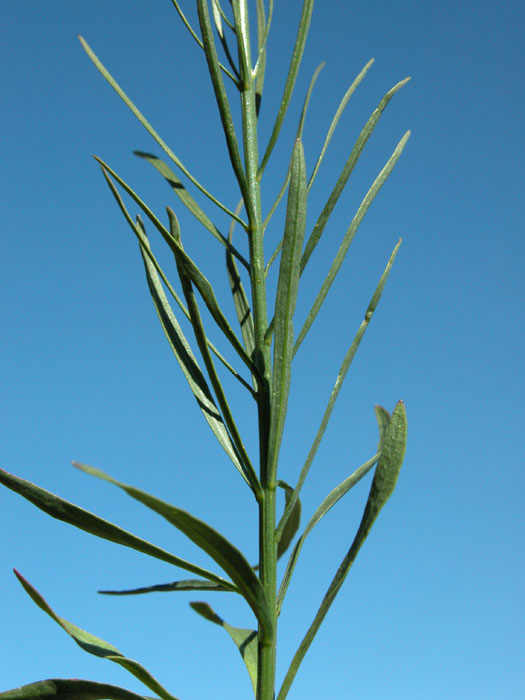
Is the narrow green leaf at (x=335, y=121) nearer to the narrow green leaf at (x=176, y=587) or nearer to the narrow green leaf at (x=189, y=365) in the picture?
the narrow green leaf at (x=189, y=365)

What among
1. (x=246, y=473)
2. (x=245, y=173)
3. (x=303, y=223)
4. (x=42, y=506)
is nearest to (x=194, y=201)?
(x=245, y=173)

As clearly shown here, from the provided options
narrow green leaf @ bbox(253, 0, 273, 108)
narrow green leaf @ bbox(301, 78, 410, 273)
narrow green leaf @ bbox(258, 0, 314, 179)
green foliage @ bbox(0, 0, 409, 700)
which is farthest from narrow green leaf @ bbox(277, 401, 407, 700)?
narrow green leaf @ bbox(253, 0, 273, 108)

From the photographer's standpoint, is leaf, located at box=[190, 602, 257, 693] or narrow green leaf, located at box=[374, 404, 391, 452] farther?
leaf, located at box=[190, 602, 257, 693]

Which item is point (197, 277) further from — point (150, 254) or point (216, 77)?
point (216, 77)

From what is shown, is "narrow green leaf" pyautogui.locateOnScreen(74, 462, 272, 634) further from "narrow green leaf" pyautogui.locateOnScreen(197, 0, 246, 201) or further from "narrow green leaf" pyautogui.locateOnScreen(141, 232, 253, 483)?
"narrow green leaf" pyautogui.locateOnScreen(197, 0, 246, 201)

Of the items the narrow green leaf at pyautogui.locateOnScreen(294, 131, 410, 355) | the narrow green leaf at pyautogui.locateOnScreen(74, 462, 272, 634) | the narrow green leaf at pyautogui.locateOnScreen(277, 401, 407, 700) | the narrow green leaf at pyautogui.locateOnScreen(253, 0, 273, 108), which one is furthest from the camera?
the narrow green leaf at pyautogui.locateOnScreen(253, 0, 273, 108)

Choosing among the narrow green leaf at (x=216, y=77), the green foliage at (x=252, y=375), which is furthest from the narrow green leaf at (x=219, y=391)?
the narrow green leaf at (x=216, y=77)
